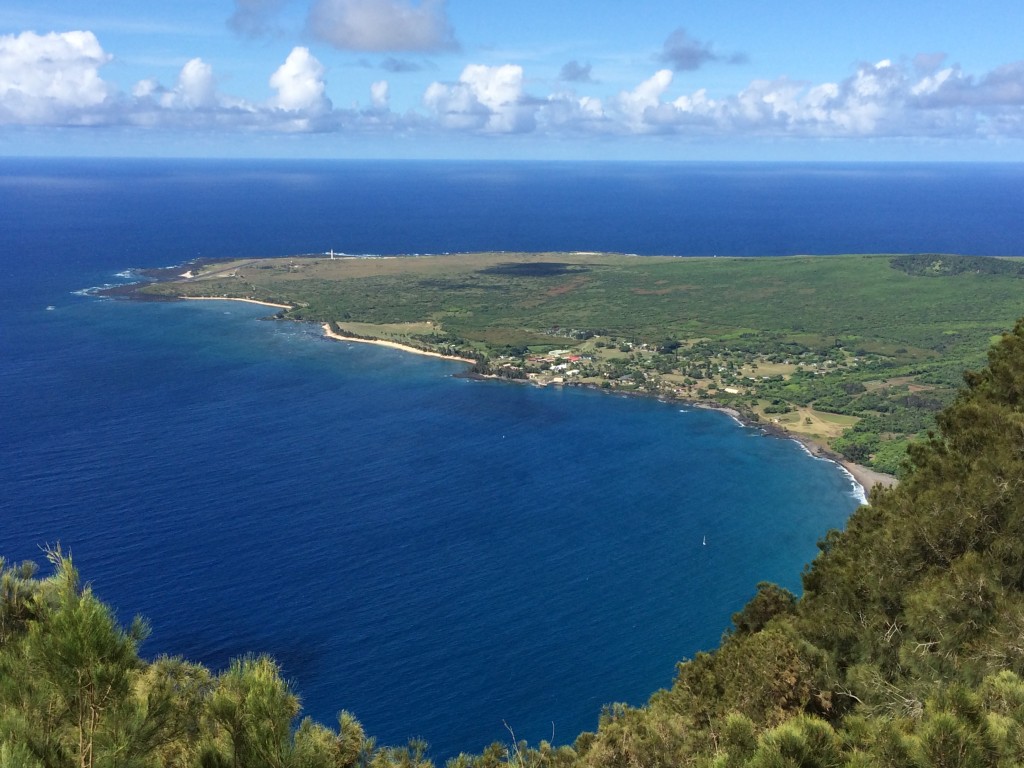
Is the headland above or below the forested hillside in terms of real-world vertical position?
below

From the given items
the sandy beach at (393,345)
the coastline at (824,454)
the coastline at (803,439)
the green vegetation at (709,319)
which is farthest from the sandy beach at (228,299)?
the coastline at (824,454)

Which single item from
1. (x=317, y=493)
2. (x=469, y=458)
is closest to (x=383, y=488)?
(x=317, y=493)

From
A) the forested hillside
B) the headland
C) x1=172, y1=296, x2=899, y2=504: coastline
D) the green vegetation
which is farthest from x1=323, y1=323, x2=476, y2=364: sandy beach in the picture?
the forested hillside

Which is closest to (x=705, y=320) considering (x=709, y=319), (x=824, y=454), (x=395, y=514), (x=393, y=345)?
(x=709, y=319)

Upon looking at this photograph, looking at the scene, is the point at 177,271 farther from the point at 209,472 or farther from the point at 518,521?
the point at 518,521

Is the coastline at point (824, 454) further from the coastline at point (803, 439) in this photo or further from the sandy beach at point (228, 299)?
the sandy beach at point (228, 299)

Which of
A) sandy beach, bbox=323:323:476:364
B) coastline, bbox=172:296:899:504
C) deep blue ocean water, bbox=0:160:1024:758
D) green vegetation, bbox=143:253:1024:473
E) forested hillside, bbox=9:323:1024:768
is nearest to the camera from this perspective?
forested hillside, bbox=9:323:1024:768

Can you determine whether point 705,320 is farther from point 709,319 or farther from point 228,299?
point 228,299

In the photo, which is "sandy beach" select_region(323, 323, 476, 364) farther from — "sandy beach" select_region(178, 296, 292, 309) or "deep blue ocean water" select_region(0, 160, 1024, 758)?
"sandy beach" select_region(178, 296, 292, 309)
